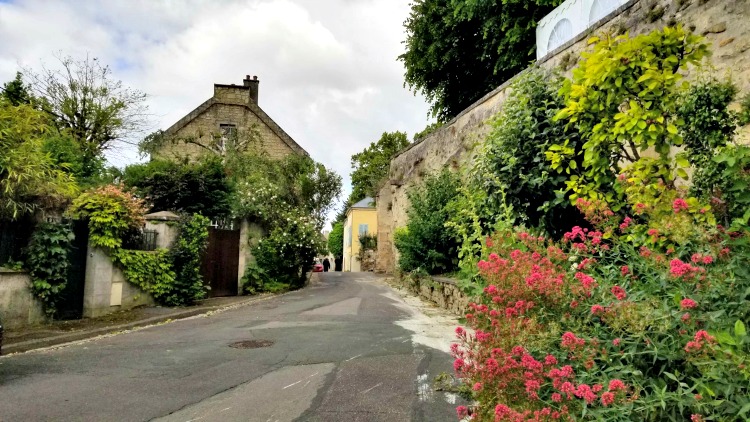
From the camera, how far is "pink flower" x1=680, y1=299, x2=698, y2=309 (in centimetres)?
227

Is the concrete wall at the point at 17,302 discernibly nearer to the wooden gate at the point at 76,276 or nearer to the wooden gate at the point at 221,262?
the wooden gate at the point at 76,276

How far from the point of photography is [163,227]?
11.3 meters

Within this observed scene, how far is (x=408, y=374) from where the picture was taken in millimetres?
5289

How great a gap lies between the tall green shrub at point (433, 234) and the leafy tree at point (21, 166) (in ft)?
26.2

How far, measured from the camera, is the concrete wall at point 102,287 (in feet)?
30.3

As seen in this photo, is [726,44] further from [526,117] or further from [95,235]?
[95,235]

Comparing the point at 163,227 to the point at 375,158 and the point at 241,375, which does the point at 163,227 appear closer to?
the point at 241,375

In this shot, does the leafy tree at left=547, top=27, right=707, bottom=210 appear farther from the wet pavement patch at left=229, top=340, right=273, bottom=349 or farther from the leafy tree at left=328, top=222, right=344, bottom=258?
the leafy tree at left=328, top=222, right=344, bottom=258

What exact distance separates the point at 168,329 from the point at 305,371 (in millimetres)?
4330

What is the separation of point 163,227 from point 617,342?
Answer: 1082cm

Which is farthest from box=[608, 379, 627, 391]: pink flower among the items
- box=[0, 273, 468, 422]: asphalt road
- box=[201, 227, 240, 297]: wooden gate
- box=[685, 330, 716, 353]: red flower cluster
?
box=[201, 227, 240, 297]: wooden gate

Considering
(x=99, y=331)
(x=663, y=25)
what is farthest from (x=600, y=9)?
(x=99, y=331)

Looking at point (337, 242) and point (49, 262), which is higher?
point (337, 242)

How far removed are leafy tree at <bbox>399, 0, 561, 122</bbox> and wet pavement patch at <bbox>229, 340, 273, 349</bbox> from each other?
40.0ft
